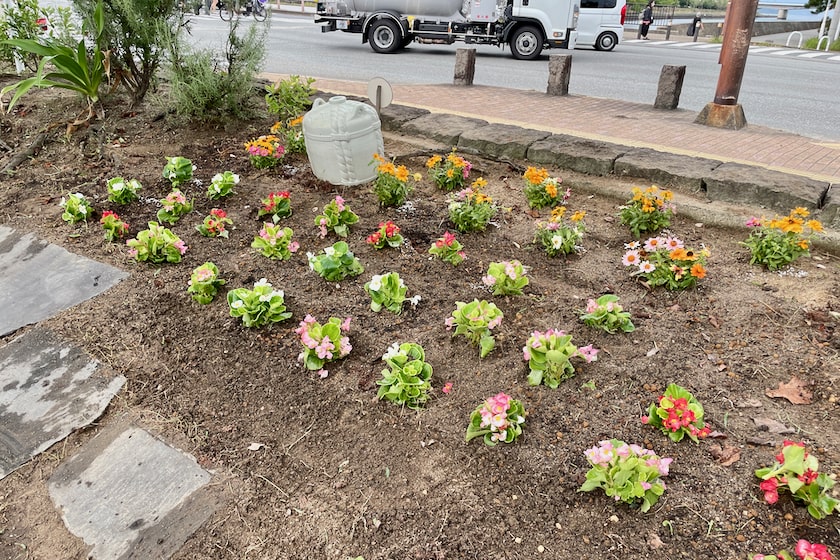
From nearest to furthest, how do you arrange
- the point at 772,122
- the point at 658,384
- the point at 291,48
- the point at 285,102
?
1. the point at 658,384
2. the point at 285,102
3. the point at 772,122
4. the point at 291,48

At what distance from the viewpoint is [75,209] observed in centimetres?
372

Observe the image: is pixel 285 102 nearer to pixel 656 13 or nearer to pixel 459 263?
pixel 459 263

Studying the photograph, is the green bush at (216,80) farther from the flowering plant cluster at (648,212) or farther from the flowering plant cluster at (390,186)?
the flowering plant cluster at (648,212)

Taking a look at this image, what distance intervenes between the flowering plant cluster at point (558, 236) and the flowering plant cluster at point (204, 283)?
5.60 feet

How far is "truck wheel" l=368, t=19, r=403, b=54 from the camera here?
14.3 metres

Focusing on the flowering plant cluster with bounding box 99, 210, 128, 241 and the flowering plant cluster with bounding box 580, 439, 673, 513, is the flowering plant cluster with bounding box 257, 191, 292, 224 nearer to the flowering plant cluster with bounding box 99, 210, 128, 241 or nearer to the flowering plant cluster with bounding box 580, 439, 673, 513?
the flowering plant cluster with bounding box 99, 210, 128, 241

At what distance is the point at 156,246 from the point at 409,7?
12.4 m

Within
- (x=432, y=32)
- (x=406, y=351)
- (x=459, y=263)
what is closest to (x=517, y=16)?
(x=432, y=32)

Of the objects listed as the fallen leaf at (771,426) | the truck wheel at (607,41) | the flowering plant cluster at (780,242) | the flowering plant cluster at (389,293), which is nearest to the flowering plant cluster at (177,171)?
the flowering plant cluster at (389,293)

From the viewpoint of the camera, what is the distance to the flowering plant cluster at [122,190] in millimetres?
3826

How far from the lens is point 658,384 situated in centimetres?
229

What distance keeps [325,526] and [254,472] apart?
0.37 m

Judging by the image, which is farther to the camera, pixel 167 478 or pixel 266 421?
pixel 266 421

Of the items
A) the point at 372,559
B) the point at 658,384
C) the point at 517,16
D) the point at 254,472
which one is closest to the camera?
the point at 372,559
